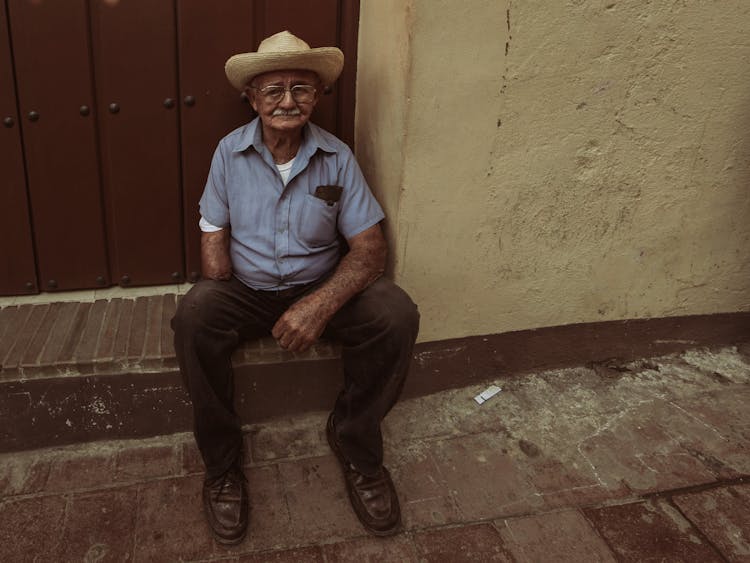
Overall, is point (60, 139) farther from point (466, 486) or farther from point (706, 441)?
point (706, 441)

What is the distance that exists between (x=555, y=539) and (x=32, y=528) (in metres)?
1.63

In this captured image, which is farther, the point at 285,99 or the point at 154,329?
the point at 154,329

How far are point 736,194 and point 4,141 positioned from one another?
2842 millimetres

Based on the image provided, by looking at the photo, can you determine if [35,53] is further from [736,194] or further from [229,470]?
[736,194]

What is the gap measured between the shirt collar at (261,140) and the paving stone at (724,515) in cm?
170

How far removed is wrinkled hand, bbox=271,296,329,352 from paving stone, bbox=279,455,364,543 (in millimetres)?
488

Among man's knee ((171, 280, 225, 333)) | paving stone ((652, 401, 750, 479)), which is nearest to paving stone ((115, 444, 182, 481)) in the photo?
man's knee ((171, 280, 225, 333))

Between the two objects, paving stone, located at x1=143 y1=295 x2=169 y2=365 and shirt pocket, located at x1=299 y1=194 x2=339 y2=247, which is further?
paving stone, located at x1=143 y1=295 x2=169 y2=365

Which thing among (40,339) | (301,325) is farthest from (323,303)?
(40,339)

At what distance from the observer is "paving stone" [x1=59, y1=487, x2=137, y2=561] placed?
198cm

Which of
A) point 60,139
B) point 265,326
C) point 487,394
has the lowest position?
point 487,394

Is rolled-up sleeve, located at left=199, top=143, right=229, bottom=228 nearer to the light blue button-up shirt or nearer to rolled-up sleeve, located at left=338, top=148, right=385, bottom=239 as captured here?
the light blue button-up shirt

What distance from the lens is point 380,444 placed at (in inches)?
88.3

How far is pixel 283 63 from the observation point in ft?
6.74
